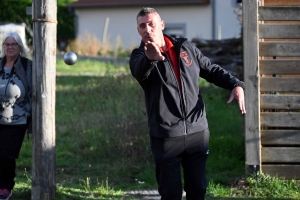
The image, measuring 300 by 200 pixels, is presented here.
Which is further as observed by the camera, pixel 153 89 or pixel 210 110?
pixel 210 110

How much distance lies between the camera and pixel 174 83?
4.66 m

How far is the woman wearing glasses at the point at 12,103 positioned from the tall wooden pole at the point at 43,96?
316mm

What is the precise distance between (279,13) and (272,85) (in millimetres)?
784

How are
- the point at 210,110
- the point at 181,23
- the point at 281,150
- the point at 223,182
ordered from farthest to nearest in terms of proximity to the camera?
the point at 181,23 < the point at 210,110 < the point at 223,182 < the point at 281,150

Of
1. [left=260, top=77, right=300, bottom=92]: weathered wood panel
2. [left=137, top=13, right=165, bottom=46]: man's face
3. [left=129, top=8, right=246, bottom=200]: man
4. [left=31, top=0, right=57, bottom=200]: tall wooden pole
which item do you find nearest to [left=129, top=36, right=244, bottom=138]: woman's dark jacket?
[left=129, top=8, right=246, bottom=200]: man

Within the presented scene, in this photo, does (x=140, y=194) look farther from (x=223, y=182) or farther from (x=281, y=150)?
(x=281, y=150)

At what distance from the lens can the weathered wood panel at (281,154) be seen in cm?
671

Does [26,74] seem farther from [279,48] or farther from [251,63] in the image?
[279,48]

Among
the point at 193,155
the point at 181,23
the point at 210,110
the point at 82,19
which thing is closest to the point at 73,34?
the point at 82,19

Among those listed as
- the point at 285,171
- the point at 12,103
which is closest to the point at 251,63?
the point at 285,171

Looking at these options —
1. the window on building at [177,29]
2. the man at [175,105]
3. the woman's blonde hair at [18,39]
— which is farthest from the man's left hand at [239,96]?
the window on building at [177,29]

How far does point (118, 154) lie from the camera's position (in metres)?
8.21

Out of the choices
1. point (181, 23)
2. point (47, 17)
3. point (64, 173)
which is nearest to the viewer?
point (47, 17)

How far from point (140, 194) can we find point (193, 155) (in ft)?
6.73
